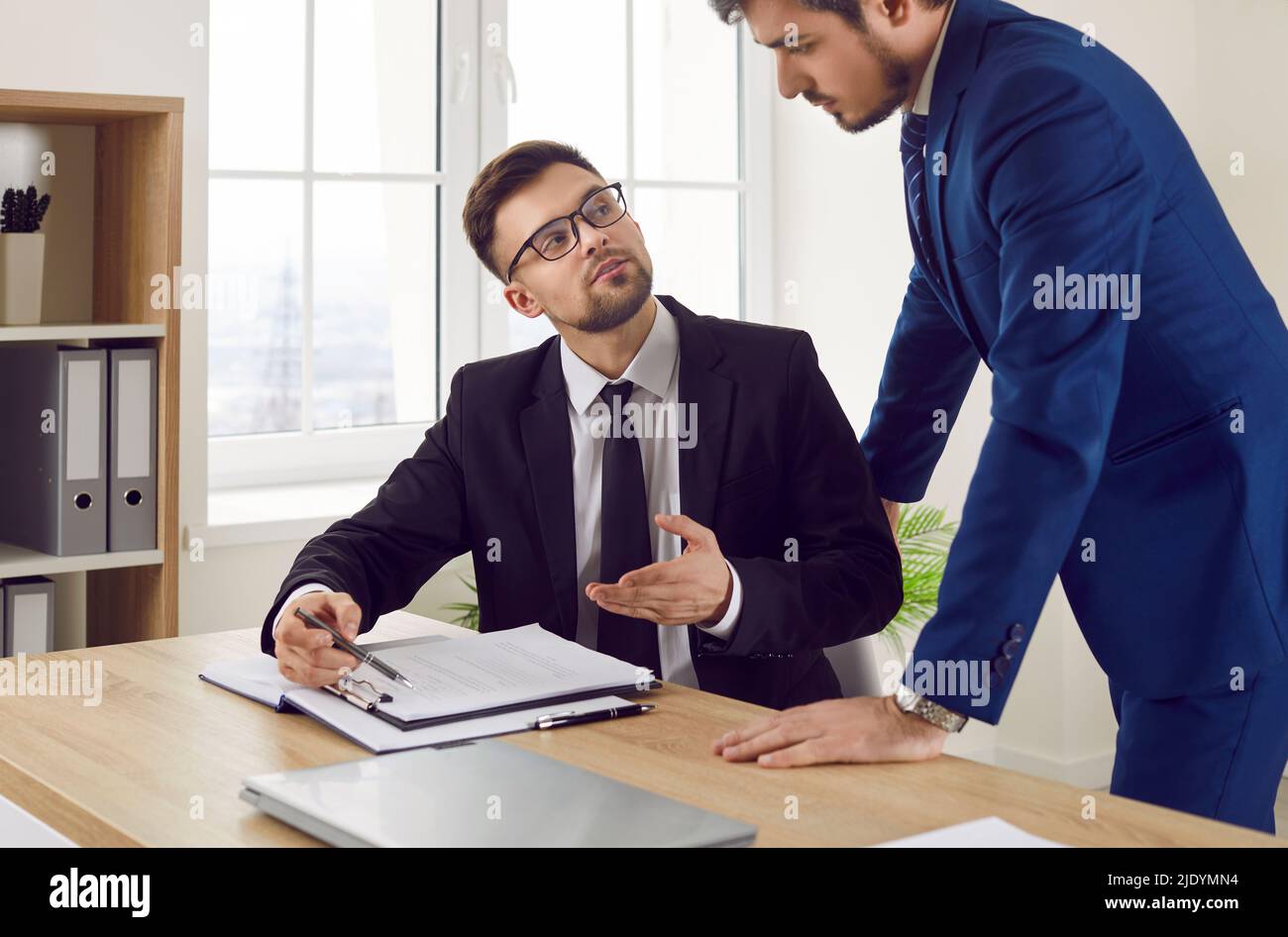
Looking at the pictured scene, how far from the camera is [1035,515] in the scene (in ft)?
4.22

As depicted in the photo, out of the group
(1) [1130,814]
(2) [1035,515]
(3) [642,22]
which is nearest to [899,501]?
(2) [1035,515]

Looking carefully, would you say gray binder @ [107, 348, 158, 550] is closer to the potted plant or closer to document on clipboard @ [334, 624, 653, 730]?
the potted plant

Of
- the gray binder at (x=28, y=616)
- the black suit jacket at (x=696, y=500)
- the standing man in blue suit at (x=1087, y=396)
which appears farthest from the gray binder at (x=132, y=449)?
the standing man in blue suit at (x=1087, y=396)

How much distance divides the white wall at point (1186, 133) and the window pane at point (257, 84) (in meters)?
1.41

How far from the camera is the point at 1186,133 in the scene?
3732 millimetres

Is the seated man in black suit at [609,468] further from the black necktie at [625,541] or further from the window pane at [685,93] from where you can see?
the window pane at [685,93]

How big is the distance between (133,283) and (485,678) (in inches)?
56.4

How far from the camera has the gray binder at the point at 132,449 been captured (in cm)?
244

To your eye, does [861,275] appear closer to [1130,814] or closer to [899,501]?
[899,501]

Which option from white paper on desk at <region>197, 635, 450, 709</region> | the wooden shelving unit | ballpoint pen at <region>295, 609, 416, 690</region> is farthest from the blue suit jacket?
the wooden shelving unit

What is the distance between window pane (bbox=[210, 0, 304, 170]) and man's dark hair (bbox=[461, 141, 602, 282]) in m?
1.32

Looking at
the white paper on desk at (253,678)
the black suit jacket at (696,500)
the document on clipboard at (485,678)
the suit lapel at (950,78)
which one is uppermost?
the suit lapel at (950,78)

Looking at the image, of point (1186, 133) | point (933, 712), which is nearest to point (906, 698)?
point (933, 712)
